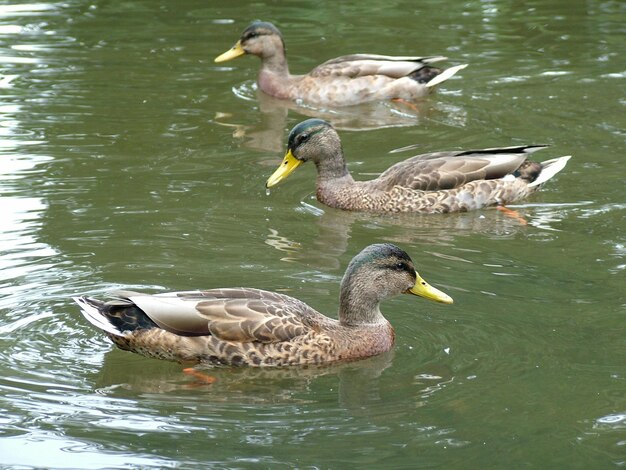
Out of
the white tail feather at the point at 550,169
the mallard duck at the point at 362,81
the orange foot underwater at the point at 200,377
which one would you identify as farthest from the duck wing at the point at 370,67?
the orange foot underwater at the point at 200,377

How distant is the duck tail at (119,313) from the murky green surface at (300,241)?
0.25 metres

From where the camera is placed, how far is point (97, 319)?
7.87 metres

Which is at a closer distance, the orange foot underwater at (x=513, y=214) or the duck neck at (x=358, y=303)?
the duck neck at (x=358, y=303)

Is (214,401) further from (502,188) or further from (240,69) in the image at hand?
(240,69)

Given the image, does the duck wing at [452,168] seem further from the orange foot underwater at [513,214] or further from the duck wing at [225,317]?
the duck wing at [225,317]

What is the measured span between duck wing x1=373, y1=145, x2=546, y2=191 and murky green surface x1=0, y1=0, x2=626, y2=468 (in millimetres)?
350

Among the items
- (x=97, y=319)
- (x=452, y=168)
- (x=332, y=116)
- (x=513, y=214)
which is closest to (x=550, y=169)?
(x=513, y=214)

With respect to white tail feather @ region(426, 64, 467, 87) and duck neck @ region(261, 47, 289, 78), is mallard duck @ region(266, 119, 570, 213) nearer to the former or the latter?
white tail feather @ region(426, 64, 467, 87)

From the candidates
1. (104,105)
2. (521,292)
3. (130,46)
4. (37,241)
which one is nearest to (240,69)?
(130,46)

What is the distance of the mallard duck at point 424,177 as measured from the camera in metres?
11.6

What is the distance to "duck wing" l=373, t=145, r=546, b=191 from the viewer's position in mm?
11625

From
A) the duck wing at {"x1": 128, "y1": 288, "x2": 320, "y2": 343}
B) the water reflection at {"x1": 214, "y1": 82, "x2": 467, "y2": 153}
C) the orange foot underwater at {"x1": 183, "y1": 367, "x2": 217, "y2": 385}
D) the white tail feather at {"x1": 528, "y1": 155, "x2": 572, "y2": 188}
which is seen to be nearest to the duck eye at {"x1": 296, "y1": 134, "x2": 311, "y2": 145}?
the water reflection at {"x1": 214, "y1": 82, "x2": 467, "y2": 153}

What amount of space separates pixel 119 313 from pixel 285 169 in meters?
4.14

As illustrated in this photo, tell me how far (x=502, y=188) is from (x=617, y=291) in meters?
2.76
